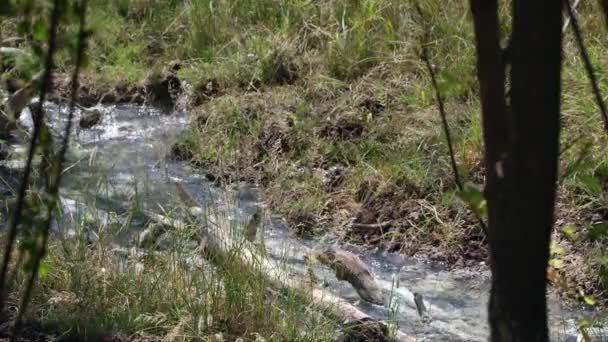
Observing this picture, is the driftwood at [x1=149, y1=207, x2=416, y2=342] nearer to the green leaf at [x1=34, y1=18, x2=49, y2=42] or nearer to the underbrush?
the underbrush

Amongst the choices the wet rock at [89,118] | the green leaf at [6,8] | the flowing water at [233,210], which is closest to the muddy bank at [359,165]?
the flowing water at [233,210]

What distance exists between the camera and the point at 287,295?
4234mm

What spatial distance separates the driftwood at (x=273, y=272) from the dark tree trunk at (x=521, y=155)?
8.86ft

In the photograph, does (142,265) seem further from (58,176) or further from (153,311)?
(58,176)

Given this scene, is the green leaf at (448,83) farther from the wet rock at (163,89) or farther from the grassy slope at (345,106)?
the wet rock at (163,89)

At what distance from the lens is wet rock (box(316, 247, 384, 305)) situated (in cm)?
501

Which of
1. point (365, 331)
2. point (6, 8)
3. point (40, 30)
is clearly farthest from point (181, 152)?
point (6, 8)

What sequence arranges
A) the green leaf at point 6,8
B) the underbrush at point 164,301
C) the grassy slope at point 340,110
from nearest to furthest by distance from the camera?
the green leaf at point 6,8 < the underbrush at point 164,301 < the grassy slope at point 340,110

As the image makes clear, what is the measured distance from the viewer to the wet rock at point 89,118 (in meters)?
7.74

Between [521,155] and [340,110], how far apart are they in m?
5.77

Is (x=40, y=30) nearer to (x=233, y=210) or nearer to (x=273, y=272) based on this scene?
(x=273, y=272)

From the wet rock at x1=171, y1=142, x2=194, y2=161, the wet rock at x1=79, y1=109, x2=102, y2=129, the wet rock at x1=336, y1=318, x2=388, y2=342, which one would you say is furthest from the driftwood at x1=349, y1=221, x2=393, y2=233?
the wet rock at x1=79, y1=109, x2=102, y2=129

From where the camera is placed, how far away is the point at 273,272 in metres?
4.54

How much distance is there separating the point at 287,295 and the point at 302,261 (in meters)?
1.07
